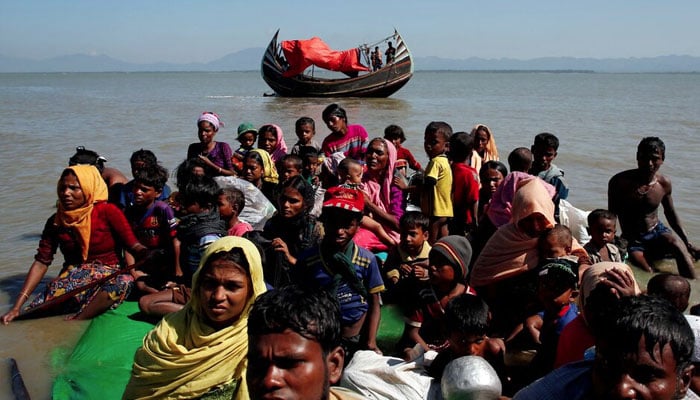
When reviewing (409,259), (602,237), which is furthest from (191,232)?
(602,237)

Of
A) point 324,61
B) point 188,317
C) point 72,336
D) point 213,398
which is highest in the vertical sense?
point 324,61

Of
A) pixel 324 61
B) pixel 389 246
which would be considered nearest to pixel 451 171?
pixel 389 246

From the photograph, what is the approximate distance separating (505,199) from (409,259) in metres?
1.05

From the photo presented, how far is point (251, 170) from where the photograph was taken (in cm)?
554

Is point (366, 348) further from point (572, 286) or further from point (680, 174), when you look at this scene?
point (680, 174)

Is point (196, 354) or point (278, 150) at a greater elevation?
point (278, 150)

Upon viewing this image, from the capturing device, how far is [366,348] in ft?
11.0

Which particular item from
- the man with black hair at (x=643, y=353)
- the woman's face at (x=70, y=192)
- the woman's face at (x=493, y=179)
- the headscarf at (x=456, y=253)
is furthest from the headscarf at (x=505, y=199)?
the woman's face at (x=70, y=192)

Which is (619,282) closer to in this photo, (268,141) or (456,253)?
(456,253)

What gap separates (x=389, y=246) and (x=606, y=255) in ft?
4.81

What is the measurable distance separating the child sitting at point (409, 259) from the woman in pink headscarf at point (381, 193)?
57cm

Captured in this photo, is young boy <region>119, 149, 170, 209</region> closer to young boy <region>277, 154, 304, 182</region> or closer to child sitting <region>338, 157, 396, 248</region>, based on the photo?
young boy <region>277, 154, 304, 182</region>

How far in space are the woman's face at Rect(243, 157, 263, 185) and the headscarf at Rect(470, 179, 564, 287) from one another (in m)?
2.42

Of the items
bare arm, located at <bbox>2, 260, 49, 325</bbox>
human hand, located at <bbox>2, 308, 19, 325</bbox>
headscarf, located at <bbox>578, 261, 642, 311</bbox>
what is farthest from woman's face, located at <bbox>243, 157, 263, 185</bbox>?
headscarf, located at <bbox>578, 261, 642, 311</bbox>
